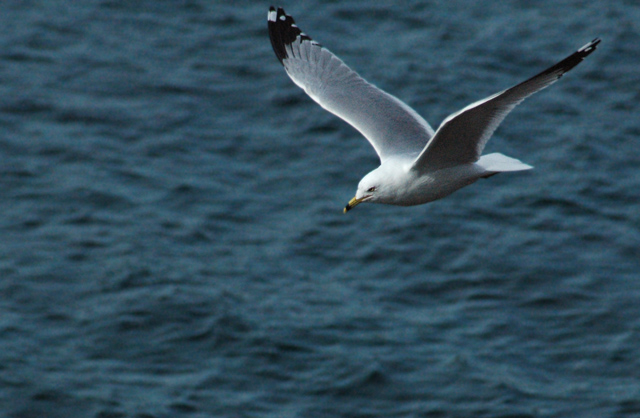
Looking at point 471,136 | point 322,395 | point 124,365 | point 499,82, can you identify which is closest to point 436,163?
point 471,136

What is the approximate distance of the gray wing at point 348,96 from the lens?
38.1 ft

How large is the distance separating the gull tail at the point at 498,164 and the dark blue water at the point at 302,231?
7.11 meters

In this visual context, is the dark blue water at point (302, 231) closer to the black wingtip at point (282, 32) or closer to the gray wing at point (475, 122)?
the black wingtip at point (282, 32)

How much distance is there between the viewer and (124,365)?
57.5 feet

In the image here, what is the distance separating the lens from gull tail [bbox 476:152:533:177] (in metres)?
9.98

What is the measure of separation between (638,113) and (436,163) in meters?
12.0

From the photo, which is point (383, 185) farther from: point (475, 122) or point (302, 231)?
point (302, 231)

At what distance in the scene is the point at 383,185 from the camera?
1030 centimetres

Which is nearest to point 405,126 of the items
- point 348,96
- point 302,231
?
→ point 348,96

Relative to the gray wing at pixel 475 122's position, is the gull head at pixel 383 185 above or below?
below

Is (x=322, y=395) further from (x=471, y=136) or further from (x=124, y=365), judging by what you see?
(x=471, y=136)

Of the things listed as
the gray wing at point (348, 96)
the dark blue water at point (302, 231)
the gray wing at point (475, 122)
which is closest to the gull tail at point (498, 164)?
the gray wing at point (475, 122)

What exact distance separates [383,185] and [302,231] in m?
8.89

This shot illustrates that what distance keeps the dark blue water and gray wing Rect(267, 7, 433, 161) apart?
601cm
